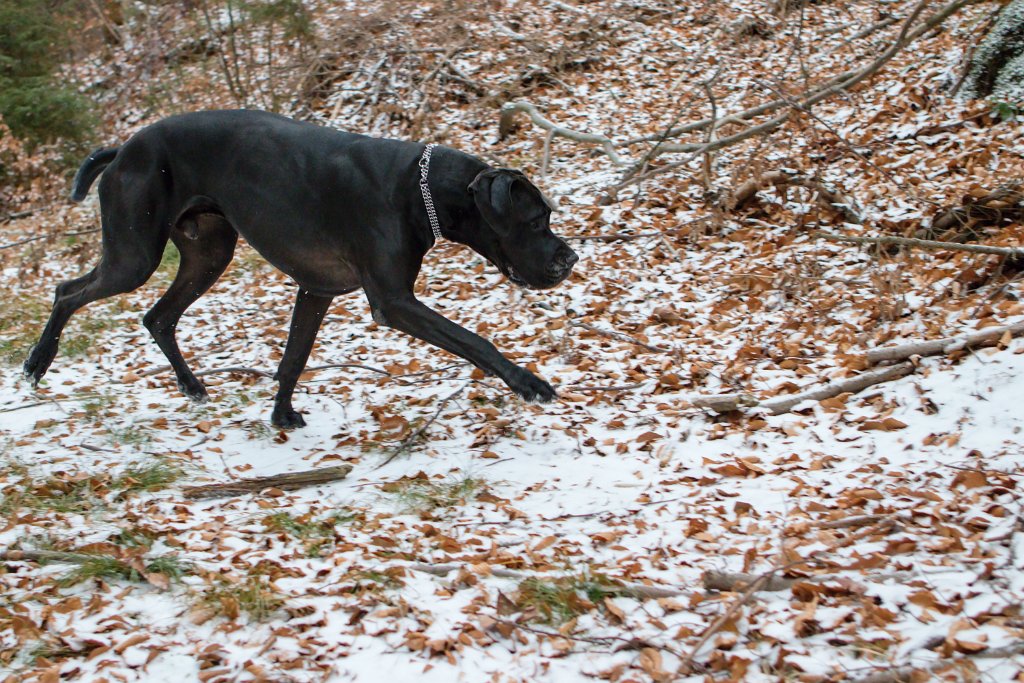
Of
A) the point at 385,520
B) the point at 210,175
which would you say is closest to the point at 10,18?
the point at 210,175

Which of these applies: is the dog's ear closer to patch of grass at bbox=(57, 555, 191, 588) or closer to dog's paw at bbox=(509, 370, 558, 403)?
dog's paw at bbox=(509, 370, 558, 403)

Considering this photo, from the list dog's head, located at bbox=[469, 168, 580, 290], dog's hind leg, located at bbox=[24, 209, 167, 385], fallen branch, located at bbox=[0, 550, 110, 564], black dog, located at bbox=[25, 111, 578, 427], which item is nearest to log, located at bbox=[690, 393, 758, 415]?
black dog, located at bbox=[25, 111, 578, 427]

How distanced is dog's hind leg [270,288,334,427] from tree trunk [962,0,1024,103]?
19.3 ft

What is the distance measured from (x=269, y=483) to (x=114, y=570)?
1052 millimetres

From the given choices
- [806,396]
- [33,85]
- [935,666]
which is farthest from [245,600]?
[33,85]

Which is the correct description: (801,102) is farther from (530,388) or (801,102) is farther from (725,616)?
(725,616)

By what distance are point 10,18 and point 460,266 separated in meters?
6.14

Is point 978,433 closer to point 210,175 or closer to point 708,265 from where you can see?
point 708,265

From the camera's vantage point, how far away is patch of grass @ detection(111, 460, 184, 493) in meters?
4.12

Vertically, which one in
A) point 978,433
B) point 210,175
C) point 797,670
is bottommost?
point 797,670

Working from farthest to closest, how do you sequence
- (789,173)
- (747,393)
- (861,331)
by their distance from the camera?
(789,173), (861,331), (747,393)

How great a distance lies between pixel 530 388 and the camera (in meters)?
4.35

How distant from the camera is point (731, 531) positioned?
339cm

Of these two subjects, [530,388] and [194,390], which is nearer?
[530,388]
